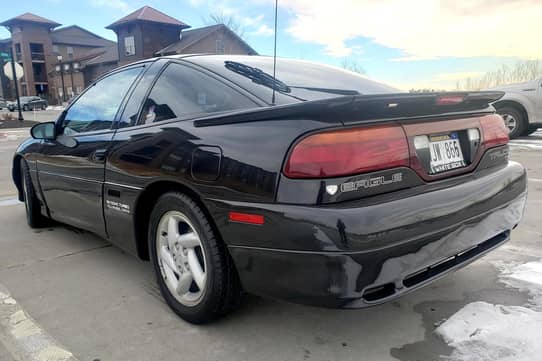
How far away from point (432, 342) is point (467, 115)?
118 cm

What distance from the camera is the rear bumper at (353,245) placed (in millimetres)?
1749

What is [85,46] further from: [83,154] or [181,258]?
[181,258]

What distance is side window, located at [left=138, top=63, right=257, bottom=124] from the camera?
7.59ft

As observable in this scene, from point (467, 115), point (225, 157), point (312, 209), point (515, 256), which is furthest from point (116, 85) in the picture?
point (515, 256)

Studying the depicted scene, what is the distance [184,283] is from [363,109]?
131cm

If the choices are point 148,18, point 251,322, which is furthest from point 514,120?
point 148,18

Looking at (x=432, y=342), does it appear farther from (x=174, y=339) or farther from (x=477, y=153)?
(x=174, y=339)

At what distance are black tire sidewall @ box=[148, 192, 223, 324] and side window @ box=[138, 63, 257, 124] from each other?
1.61 ft

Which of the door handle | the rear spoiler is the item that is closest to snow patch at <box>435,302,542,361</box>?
the rear spoiler

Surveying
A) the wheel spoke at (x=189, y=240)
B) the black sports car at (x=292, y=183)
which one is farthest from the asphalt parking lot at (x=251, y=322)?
the wheel spoke at (x=189, y=240)

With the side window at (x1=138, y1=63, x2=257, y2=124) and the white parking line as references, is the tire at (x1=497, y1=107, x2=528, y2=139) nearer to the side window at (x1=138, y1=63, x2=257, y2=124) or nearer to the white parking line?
the side window at (x1=138, y1=63, x2=257, y2=124)

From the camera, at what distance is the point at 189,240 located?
2.32m

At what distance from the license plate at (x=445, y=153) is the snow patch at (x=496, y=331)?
2.68 feet

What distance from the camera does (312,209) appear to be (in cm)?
177
